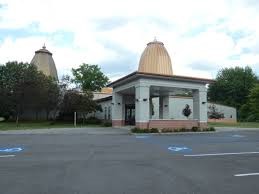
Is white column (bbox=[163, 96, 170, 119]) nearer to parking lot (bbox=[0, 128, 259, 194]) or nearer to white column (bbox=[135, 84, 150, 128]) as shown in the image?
white column (bbox=[135, 84, 150, 128])

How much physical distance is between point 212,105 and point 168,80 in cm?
3069

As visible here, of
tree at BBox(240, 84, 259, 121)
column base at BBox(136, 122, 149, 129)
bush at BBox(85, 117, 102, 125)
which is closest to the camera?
column base at BBox(136, 122, 149, 129)

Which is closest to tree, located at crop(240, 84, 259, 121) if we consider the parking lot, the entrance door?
the entrance door

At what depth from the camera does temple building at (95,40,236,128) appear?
84.3 ft

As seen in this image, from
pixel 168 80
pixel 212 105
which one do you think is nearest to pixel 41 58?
pixel 212 105

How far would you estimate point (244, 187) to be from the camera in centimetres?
639

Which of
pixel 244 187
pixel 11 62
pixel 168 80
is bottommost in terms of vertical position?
pixel 244 187

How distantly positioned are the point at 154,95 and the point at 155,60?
10710mm

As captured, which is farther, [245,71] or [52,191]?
[245,71]

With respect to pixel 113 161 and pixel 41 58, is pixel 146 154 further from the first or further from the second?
pixel 41 58

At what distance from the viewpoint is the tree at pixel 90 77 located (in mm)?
57469

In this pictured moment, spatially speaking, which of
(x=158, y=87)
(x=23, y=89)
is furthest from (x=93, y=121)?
(x=158, y=87)

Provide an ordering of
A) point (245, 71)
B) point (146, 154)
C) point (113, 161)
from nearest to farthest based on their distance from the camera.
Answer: point (113, 161), point (146, 154), point (245, 71)

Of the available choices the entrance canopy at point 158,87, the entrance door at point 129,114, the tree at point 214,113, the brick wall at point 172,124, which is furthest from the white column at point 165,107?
the tree at point 214,113
